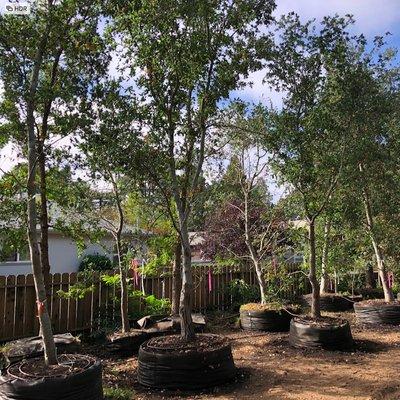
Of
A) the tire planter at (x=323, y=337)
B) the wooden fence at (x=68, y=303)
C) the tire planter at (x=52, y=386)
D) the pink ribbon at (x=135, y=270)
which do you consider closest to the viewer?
the tire planter at (x=52, y=386)

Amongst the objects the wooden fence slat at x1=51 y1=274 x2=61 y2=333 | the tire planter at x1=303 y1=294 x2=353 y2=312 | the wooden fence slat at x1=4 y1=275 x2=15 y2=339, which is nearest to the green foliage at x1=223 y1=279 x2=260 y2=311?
the tire planter at x1=303 y1=294 x2=353 y2=312

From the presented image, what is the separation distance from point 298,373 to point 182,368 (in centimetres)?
159

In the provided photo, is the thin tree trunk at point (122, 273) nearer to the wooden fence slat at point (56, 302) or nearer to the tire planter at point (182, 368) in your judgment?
the wooden fence slat at point (56, 302)

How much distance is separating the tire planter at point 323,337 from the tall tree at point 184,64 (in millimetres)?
2186

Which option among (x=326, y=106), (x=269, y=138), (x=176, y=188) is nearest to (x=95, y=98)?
(x=176, y=188)

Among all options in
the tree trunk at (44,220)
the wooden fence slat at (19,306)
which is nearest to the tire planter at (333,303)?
the tree trunk at (44,220)

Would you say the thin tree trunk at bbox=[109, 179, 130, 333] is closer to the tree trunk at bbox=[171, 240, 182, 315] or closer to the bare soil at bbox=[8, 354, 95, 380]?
the tree trunk at bbox=[171, 240, 182, 315]

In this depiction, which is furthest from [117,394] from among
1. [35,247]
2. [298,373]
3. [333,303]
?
[333,303]

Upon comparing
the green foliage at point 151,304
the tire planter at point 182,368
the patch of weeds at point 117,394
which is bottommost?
the patch of weeds at point 117,394

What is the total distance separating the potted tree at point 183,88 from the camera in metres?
5.07

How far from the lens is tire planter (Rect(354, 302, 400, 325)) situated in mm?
9094

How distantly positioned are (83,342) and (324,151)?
5.16m

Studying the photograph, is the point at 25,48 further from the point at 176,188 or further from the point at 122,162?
the point at 176,188

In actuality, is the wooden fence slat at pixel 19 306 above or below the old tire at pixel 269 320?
above
